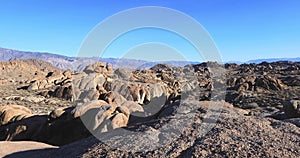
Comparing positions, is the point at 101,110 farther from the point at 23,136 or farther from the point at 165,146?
the point at 165,146

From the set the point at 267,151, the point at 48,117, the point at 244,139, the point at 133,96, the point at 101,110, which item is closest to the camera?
the point at 267,151

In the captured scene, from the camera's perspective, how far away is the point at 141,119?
1354 cm

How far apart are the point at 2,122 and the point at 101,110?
686 cm

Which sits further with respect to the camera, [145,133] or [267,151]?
[145,133]

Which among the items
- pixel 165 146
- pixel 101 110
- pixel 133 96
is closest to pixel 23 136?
pixel 101 110

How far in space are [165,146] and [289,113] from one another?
30.8ft

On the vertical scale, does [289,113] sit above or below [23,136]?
above

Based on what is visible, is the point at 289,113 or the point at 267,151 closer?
the point at 267,151

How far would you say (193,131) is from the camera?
25.1 ft

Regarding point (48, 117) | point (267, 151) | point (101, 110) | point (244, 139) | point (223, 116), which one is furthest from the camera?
point (48, 117)

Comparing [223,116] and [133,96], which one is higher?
[223,116]

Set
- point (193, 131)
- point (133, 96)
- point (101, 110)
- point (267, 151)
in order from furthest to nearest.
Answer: point (133, 96) → point (101, 110) → point (193, 131) → point (267, 151)

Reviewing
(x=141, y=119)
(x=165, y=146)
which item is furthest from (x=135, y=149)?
(x=141, y=119)

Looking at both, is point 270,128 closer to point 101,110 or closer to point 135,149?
point 135,149
